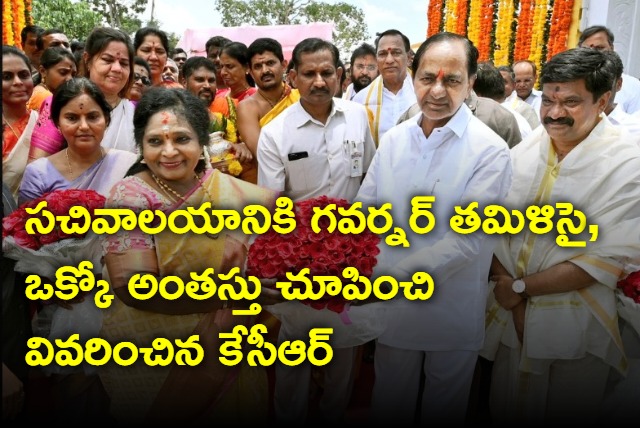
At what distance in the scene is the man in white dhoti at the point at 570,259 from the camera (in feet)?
7.98

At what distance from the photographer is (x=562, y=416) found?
265cm

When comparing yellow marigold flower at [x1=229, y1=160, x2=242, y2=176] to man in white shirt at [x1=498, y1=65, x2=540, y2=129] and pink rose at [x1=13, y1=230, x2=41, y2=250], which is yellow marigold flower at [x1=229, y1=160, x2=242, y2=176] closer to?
pink rose at [x1=13, y1=230, x2=41, y2=250]

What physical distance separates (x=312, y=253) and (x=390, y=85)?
3.09 m

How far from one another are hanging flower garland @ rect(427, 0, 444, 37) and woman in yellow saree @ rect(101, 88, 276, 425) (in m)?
14.9

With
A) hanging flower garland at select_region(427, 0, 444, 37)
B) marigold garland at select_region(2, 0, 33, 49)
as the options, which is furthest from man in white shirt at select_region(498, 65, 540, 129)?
hanging flower garland at select_region(427, 0, 444, 37)

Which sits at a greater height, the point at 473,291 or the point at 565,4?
the point at 565,4

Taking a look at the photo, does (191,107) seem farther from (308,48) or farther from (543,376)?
(543,376)

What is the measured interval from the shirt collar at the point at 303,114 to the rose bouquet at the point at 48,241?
1.39m

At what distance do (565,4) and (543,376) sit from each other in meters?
10.6

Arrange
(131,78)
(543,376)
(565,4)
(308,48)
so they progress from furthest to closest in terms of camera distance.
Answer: (565,4) < (131,78) < (308,48) < (543,376)

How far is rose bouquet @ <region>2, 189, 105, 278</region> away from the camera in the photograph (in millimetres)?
2400

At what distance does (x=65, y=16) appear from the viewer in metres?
18.7

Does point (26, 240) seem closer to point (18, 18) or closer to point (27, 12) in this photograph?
point (18, 18)

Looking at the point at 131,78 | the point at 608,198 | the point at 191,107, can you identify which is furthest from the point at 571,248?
the point at 131,78
